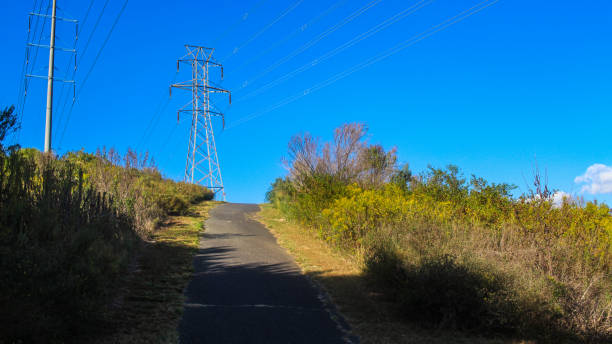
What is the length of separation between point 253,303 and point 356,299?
6.68 feet

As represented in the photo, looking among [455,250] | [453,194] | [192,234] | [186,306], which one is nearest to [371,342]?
[455,250]

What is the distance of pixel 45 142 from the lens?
15.5 meters

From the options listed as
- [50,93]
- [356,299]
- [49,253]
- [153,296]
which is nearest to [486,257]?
[356,299]

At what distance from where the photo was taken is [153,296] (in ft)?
24.9

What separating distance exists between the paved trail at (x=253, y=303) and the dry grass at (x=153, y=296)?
24 cm

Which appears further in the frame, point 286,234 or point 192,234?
point 286,234

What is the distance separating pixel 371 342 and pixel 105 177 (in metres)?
10.9

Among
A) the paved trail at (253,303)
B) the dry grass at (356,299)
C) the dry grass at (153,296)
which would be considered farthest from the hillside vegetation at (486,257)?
the dry grass at (153,296)

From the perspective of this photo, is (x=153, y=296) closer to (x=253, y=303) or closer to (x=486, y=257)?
(x=253, y=303)

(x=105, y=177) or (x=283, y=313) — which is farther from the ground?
(x=105, y=177)

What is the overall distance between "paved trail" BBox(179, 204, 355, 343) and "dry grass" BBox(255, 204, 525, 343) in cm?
32

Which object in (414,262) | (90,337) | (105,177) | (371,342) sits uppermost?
(105,177)

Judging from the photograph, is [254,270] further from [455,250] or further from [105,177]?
[105,177]

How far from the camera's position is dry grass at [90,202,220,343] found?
570 cm
